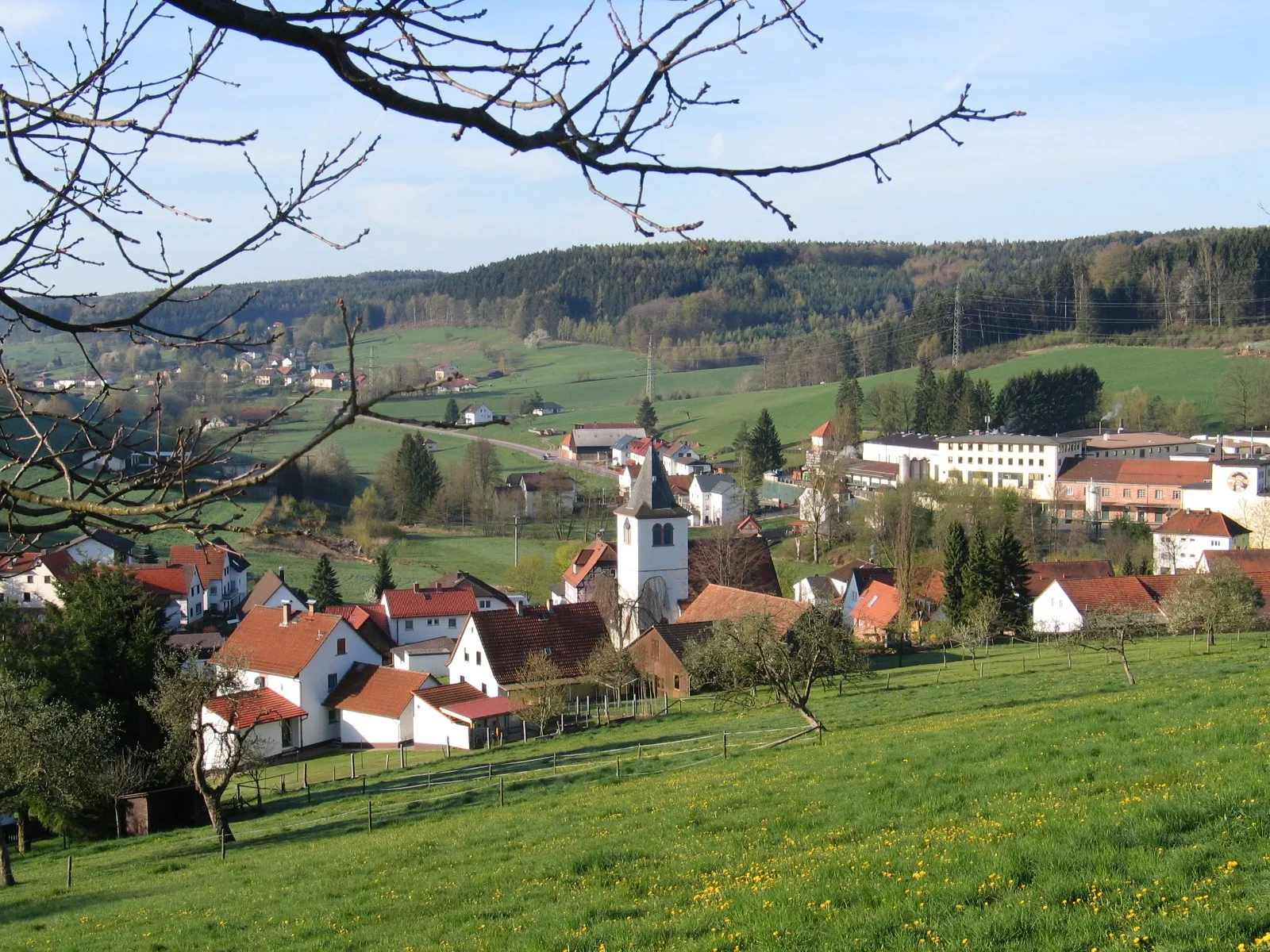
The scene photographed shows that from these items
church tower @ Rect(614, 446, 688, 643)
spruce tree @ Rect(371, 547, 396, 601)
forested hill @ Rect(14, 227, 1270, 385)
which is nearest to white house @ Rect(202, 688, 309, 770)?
church tower @ Rect(614, 446, 688, 643)

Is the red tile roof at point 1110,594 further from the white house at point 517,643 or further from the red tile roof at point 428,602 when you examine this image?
the red tile roof at point 428,602

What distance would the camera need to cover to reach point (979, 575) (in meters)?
46.7

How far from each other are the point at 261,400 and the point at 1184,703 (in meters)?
65.1

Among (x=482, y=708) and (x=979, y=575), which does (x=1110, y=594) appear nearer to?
(x=979, y=575)

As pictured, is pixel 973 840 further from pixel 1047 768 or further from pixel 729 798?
pixel 729 798

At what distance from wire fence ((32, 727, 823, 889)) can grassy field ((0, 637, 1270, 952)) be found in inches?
7.3

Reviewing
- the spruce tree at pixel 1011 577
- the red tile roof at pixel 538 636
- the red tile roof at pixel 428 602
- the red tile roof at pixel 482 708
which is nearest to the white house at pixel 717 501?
the spruce tree at pixel 1011 577

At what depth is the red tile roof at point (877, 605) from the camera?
47906 mm

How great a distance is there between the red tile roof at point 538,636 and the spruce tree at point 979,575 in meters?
16.4

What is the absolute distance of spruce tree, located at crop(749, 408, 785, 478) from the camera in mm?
90438

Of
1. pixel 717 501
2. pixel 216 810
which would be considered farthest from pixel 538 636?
pixel 717 501

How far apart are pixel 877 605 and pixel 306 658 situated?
24.9 m

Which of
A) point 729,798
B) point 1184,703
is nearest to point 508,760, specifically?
point 729,798

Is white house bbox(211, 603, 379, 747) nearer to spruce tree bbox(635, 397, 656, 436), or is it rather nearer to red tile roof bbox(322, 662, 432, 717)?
red tile roof bbox(322, 662, 432, 717)
